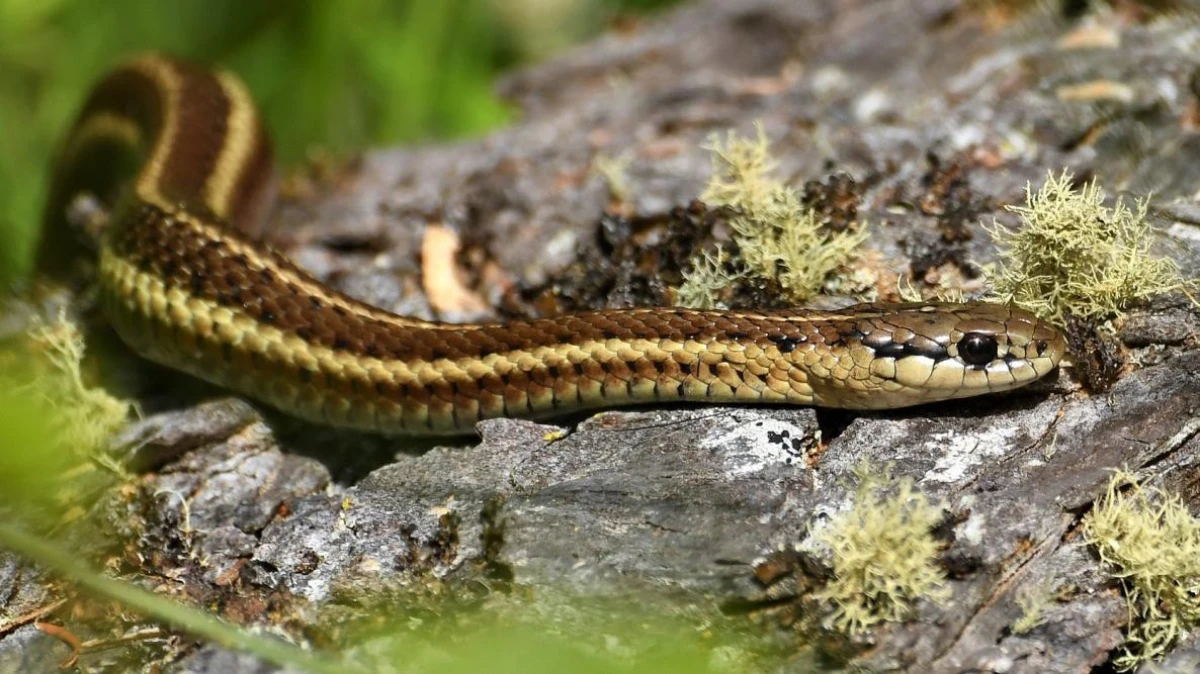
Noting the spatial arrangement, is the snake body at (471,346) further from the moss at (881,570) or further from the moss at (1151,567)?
the moss at (881,570)

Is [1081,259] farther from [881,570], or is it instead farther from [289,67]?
[289,67]

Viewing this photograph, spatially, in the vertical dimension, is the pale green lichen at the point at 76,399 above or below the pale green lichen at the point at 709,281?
below

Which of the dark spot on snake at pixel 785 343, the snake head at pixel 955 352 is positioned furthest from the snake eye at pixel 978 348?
the dark spot on snake at pixel 785 343

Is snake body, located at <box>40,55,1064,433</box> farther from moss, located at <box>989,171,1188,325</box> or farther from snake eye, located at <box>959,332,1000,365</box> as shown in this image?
moss, located at <box>989,171,1188,325</box>

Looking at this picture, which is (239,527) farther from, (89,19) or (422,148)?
(89,19)

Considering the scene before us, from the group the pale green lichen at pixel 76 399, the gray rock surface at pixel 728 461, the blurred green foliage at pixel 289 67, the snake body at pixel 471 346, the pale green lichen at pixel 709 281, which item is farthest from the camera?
the blurred green foliage at pixel 289 67

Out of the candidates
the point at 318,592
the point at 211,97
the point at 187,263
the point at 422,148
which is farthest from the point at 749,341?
the point at 211,97

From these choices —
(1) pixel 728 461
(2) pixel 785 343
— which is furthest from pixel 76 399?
(2) pixel 785 343
